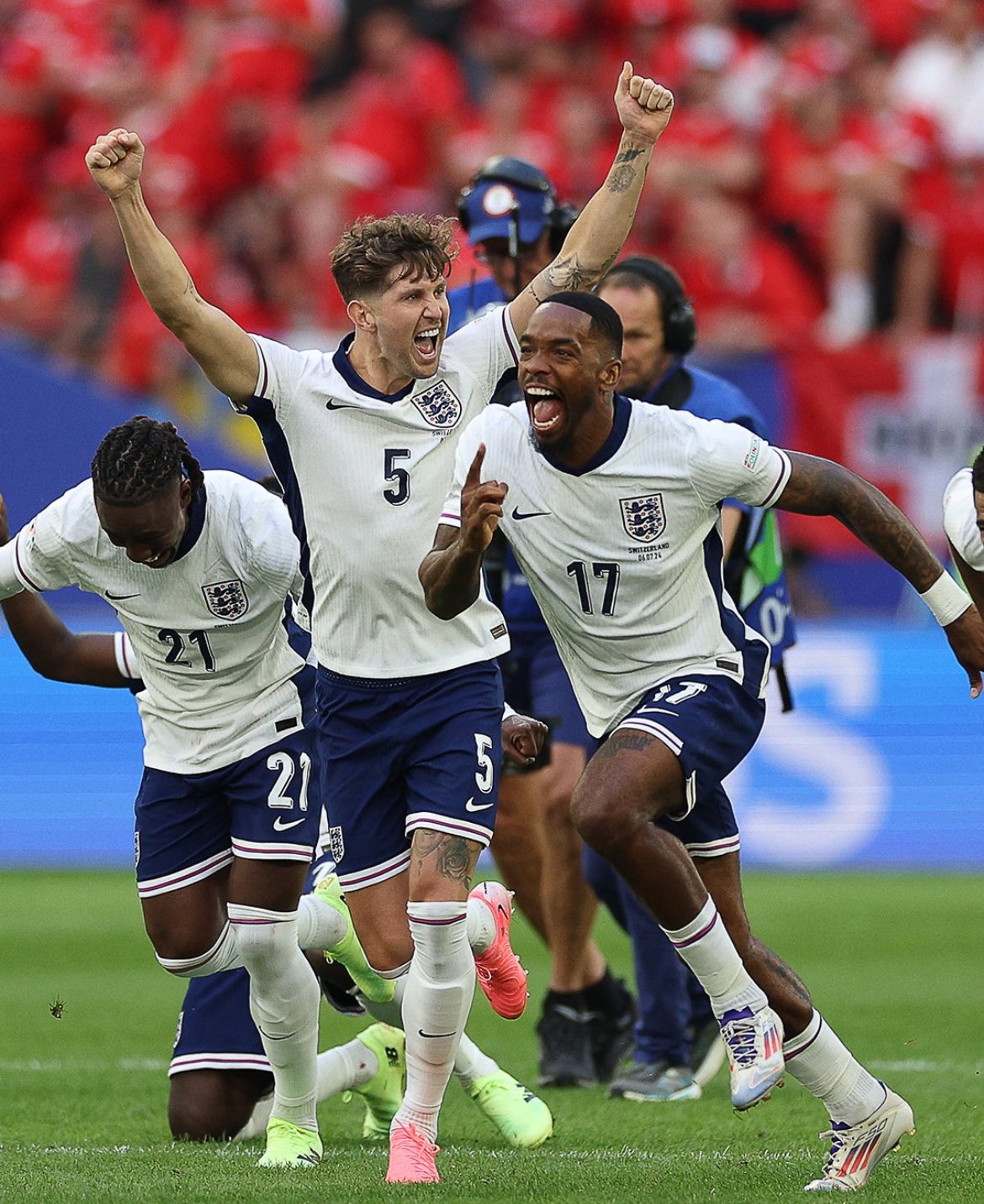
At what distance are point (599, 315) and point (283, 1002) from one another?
2.13 metres

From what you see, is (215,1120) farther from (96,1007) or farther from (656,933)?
(96,1007)

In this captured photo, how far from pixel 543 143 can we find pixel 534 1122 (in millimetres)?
10852

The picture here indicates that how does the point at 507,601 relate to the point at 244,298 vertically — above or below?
below

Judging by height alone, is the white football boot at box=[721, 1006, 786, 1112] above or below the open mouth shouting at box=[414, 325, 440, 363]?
below

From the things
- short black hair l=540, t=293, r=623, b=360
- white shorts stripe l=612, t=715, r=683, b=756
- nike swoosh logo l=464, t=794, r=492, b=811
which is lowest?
nike swoosh logo l=464, t=794, r=492, b=811

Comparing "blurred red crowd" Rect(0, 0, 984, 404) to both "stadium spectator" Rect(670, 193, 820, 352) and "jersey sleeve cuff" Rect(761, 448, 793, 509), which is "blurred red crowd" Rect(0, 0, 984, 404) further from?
"jersey sleeve cuff" Rect(761, 448, 793, 509)

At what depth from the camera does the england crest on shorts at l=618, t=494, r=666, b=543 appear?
5746 mm

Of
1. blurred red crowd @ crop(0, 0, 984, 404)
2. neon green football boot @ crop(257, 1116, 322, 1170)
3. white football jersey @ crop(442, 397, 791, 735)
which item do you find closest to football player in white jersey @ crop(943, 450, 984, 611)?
white football jersey @ crop(442, 397, 791, 735)

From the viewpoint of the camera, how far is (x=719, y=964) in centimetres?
548

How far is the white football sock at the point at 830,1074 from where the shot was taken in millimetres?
5609

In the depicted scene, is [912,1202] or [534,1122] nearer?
[912,1202]

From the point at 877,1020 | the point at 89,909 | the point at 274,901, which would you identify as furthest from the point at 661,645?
the point at 89,909

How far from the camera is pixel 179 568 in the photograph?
610cm

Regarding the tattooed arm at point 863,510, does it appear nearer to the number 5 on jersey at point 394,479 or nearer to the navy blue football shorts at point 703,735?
the navy blue football shorts at point 703,735
